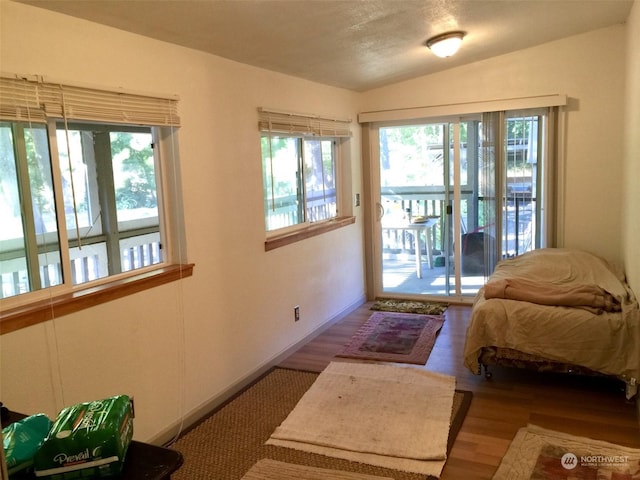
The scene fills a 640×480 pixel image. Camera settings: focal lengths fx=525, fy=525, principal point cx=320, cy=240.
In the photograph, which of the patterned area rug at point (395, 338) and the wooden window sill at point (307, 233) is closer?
the wooden window sill at point (307, 233)

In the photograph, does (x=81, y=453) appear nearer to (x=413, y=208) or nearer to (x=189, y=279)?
(x=189, y=279)

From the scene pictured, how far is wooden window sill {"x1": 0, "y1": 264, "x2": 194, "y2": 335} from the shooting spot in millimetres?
2105

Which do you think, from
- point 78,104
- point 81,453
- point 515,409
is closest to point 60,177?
point 78,104

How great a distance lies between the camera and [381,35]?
3.43 m

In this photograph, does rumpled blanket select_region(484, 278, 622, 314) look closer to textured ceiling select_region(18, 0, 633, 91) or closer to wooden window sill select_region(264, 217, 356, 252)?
wooden window sill select_region(264, 217, 356, 252)

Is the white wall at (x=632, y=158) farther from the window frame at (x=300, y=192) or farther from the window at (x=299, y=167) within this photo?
the window frame at (x=300, y=192)

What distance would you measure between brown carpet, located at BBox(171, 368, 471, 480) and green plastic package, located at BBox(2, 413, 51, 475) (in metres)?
1.37

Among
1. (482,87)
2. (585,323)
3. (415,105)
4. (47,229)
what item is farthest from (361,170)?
(47,229)

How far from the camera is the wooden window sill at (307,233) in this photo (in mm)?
3920

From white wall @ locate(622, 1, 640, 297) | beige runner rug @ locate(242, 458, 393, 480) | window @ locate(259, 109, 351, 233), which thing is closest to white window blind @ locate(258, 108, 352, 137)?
window @ locate(259, 109, 351, 233)

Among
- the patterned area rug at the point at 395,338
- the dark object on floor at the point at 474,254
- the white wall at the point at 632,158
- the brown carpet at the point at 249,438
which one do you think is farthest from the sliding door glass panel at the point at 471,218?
the brown carpet at the point at 249,438

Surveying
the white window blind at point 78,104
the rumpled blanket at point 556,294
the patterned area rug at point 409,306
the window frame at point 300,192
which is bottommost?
the patterned area rug at point 409,306

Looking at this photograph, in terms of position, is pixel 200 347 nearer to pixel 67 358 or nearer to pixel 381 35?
pixel 67 358

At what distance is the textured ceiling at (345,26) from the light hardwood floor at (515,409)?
2271mm
